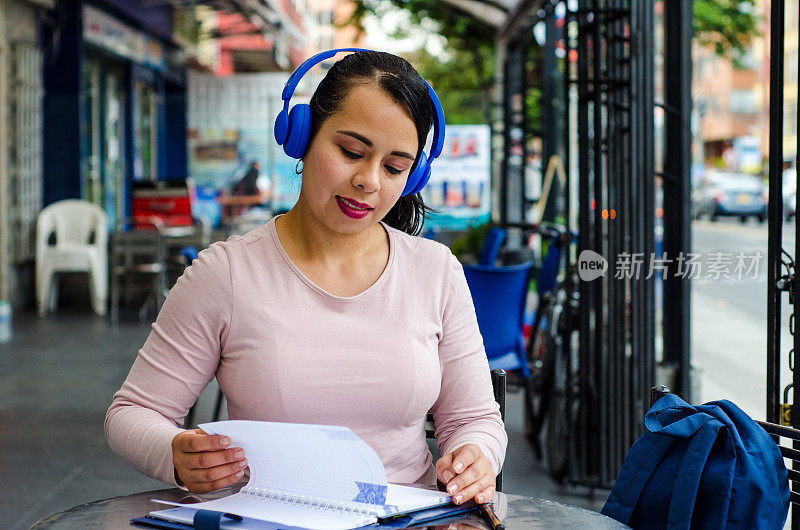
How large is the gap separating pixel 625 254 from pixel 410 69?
6.90 feet

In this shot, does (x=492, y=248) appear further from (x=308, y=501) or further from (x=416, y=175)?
(x=308, y=501)

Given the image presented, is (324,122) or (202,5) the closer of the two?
(324,122)

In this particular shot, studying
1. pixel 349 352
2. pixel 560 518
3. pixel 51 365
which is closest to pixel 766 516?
pixel 560 518

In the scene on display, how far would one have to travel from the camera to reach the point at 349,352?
4.74 ft

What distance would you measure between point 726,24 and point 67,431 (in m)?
6.73

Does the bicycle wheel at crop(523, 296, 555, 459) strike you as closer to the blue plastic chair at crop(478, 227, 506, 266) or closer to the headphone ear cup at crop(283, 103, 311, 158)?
the blue plastic chair at crop(478, 227, 506, 266)

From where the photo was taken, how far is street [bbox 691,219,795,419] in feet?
12.3

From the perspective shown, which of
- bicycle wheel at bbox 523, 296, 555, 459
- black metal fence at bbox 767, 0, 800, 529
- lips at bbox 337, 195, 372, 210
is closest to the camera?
lips at bbox 337, 195, 372, 210

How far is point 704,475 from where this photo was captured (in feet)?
4.23

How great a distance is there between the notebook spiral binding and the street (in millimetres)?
2418

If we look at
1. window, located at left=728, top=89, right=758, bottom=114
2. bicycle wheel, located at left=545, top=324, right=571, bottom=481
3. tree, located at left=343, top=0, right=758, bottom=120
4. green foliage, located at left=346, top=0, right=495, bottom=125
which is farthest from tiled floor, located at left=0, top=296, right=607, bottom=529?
window, located at left=728, top=89, right=758, bottom=114

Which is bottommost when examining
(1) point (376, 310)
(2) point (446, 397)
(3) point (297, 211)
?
(2) point (446, 397)

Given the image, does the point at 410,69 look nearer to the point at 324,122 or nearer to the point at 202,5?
the point at 324,122

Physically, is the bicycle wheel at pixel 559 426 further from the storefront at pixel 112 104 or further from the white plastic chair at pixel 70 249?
the storefront at pixel 112 104
